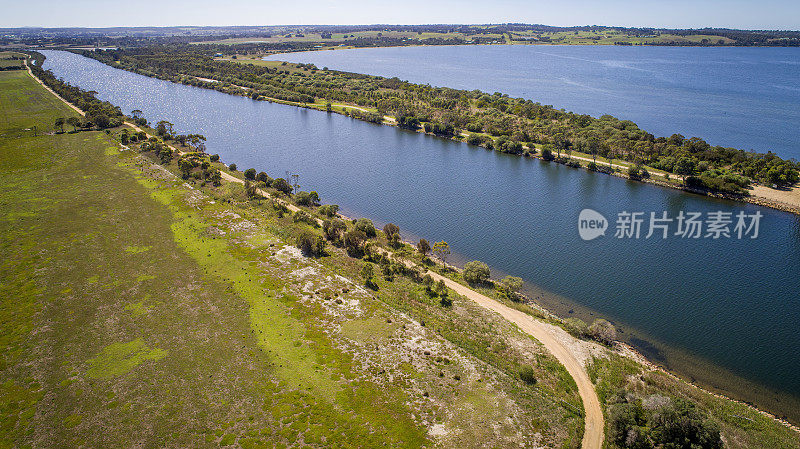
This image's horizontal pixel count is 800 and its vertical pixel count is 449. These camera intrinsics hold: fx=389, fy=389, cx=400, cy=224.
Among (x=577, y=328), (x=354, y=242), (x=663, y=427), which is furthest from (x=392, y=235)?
(x=663, y=427)

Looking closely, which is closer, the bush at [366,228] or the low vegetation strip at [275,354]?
the low vegetation strip at [275,354]

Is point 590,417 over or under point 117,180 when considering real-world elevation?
under

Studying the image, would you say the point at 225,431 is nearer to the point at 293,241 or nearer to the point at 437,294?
the point at 437,294

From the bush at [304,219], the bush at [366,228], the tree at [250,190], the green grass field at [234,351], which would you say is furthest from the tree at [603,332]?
the tree at [250,190]

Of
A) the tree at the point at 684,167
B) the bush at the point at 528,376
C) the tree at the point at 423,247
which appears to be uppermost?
the tree at the point at 684,167

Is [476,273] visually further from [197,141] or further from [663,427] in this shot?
[197,141]

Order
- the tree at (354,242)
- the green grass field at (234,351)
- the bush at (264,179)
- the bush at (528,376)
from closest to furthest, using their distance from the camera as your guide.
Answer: the green grass field at (234,351) < the bush at (528,376) < the tree at (354,242) < the bush at (264,179)

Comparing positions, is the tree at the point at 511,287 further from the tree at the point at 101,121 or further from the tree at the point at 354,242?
the tree at the point at 101,121

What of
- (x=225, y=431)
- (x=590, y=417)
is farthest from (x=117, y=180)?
(x=590, y=417)
